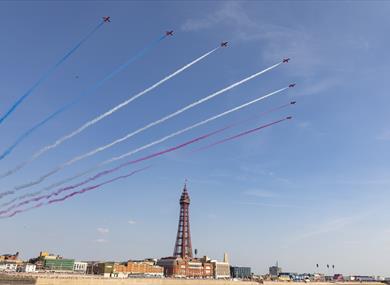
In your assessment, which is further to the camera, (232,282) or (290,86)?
(232,282)

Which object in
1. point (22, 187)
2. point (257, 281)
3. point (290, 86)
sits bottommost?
point (257, 281)

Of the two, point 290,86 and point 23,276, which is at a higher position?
point 290,86

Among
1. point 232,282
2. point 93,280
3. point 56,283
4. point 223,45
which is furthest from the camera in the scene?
point 232,282

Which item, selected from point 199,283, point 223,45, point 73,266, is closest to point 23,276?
point 199,283

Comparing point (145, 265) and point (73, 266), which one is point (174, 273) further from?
point (73, 266)

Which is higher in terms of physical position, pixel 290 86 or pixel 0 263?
pixel 290 86

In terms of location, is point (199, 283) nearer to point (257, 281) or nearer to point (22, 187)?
point (257, 281)

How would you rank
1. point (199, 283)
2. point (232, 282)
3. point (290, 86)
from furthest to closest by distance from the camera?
point (232, 282) < point (199, 283) < point (290, 86)

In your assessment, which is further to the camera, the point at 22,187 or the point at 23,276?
the point at 23,276

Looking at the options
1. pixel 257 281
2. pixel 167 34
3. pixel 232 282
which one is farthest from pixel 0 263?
pixel 167 34
